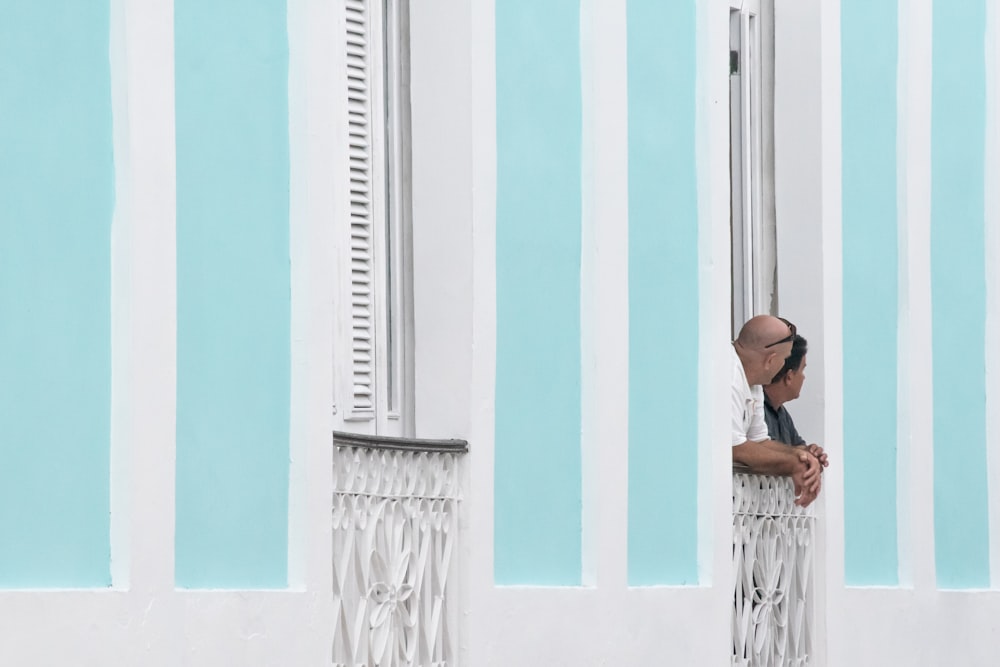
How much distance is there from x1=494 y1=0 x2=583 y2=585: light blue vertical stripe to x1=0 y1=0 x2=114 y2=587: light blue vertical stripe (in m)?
2.23

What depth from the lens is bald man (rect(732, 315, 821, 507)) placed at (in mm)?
11641

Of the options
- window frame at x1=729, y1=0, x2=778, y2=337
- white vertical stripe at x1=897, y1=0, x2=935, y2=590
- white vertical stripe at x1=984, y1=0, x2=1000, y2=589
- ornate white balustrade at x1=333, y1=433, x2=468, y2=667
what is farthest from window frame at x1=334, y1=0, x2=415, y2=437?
white vertical stripe at x1=984, y1=0, x2=1000, y2=589

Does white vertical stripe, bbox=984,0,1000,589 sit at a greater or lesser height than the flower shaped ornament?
greater

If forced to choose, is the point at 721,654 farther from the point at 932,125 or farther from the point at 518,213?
the point at 932,125

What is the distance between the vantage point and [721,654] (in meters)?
11.4

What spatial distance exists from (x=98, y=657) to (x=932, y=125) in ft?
20.7

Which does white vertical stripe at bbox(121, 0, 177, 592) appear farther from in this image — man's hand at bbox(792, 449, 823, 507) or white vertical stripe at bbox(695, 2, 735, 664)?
man's hand at bbox(792, 449, 823, 507)

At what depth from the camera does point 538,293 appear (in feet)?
34.4

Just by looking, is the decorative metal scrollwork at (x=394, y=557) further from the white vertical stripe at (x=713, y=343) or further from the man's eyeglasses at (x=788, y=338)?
the man's eyeglasses at (x=788, y=338)

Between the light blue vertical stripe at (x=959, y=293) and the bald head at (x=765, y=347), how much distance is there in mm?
1530

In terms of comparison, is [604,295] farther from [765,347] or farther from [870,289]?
[870,289]

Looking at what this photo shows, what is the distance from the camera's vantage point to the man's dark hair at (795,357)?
11789 millimetres

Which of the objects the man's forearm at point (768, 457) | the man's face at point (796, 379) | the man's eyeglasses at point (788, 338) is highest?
Answer: the man's eyeglasses at point (788, 338)

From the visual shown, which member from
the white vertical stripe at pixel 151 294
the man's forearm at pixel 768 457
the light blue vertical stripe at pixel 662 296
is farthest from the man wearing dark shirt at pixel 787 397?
the white vertical stripe at pixel 151 294
